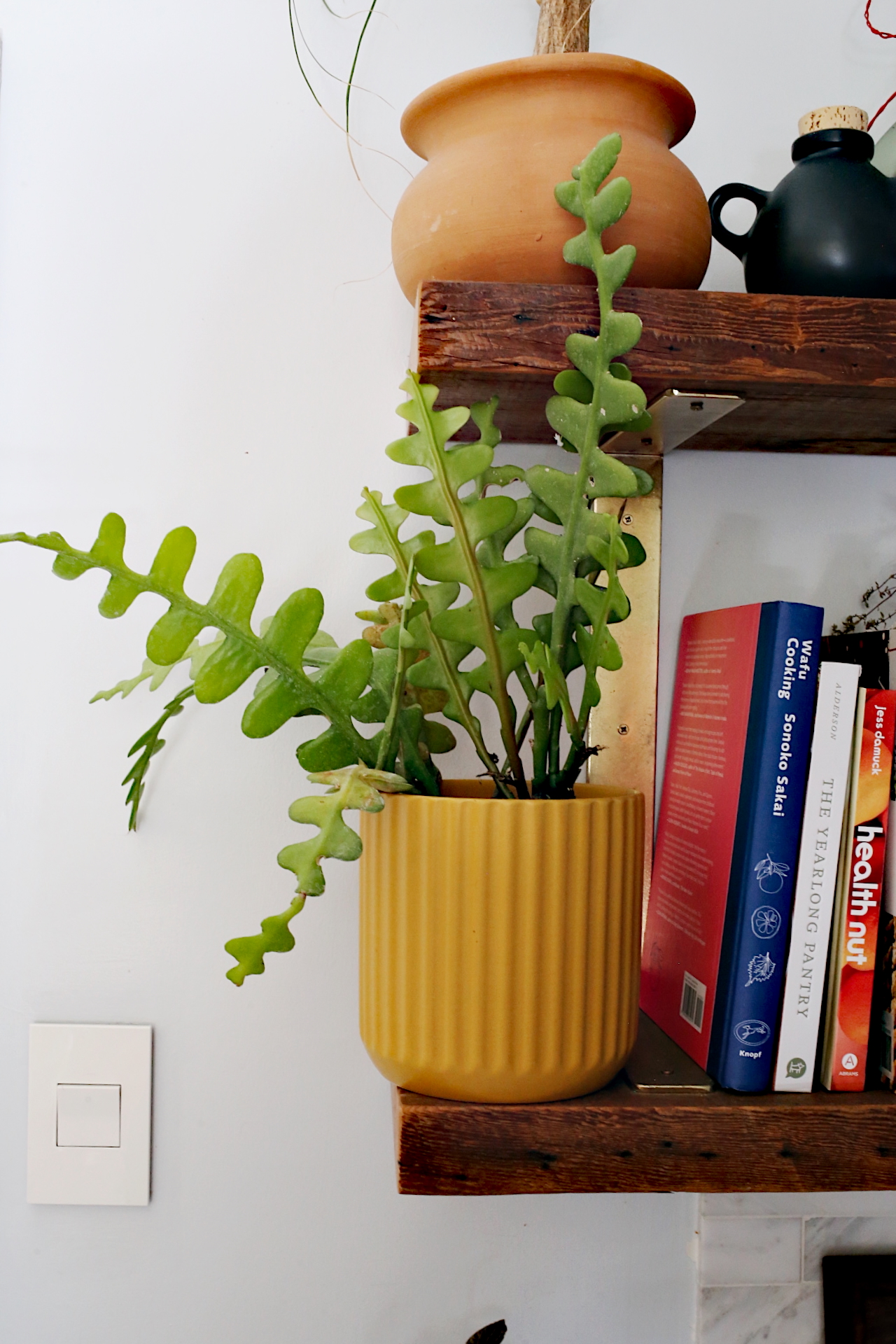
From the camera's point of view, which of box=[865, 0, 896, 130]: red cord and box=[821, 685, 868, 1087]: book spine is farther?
box=[865, 0, 896, 130]: red cord

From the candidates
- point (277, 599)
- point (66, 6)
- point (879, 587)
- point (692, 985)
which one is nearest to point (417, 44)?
point (66, 6)

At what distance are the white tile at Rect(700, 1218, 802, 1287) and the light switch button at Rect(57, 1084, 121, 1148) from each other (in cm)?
45

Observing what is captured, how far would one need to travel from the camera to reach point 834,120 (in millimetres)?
636

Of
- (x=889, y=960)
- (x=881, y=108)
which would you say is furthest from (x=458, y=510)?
(x=881, y=108)

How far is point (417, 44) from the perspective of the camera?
0.78 meters

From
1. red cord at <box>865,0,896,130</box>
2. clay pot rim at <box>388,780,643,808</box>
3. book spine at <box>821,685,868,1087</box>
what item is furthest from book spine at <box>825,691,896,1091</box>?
red cord at <box>865,0,896,130</box>

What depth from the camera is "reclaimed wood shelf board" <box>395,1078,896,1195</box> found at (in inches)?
20.7

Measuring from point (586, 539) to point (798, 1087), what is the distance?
1.12 feet

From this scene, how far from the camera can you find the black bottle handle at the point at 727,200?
2.13 ft

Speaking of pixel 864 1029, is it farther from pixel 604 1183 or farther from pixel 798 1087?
pixel 604 1183

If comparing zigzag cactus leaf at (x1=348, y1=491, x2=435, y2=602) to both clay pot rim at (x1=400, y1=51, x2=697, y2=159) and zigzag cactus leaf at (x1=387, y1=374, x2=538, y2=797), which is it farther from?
clay pot rim at (x1=400, y1=51, x2=697, y2=159)

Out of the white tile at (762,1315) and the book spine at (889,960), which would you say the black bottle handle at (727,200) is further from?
the white tile at (762,1315)

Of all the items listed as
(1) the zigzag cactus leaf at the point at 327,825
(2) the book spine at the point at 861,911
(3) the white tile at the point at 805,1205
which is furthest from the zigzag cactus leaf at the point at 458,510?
(3) the white tile at the point at 805,1205

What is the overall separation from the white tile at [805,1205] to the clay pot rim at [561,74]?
0.77 m
